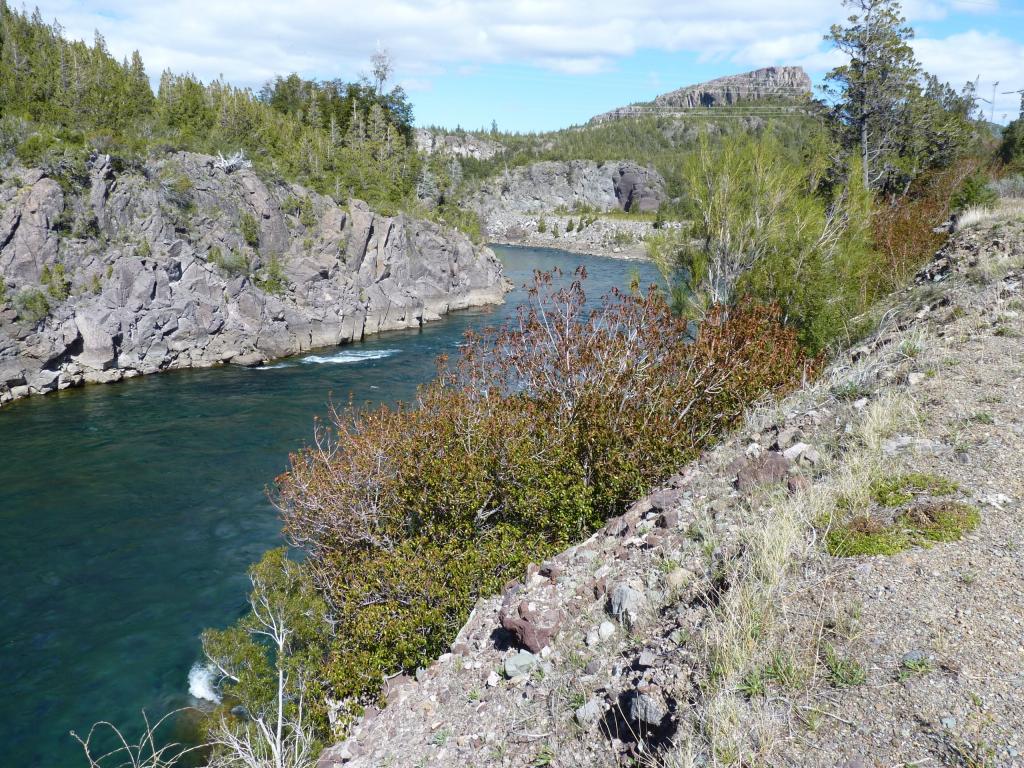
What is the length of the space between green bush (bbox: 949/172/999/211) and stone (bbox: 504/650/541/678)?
96.3ft

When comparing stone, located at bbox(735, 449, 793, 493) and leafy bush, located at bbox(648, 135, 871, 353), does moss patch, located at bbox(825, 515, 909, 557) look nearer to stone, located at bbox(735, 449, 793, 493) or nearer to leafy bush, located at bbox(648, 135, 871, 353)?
stone, located at bbox(735, 449, 793, 493)

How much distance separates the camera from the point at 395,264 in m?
49.5

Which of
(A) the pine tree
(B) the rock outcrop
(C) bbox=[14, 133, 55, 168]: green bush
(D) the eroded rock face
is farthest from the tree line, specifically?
(B) the rock outcrop

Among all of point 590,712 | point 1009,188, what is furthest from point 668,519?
point 1009,188

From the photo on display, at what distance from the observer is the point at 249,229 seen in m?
41.9

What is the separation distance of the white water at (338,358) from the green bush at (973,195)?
29.7m

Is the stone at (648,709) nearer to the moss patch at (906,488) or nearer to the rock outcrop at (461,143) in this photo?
the moss patch at (906,488)

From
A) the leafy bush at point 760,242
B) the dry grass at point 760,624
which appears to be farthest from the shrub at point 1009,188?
the dry grass at point 760,624

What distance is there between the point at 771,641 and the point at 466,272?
5331 centimetres

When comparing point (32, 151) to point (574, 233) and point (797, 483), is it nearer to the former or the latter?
point (797, 483)

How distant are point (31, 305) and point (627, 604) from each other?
34.4 metres

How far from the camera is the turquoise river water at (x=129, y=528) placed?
1252 cm

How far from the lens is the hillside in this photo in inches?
187

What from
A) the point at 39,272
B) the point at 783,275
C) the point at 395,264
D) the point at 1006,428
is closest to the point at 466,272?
the point at 395,264
